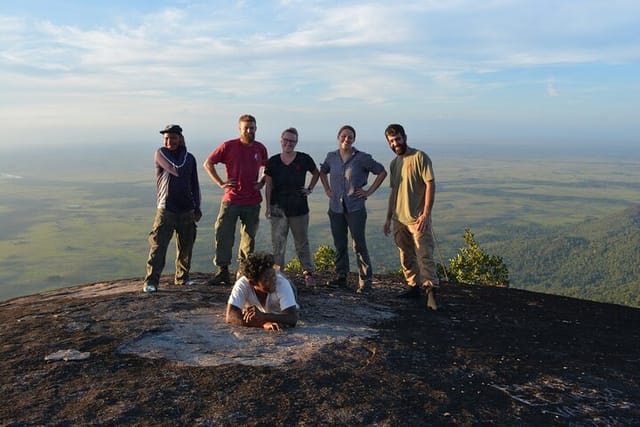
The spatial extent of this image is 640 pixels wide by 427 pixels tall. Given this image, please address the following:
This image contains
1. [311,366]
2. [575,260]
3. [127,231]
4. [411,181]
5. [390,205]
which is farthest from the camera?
[127,231]

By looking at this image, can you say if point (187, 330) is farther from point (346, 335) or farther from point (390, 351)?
point (390, 351)

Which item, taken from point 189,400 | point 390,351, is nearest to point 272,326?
point 390,351

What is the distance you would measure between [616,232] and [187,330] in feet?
508

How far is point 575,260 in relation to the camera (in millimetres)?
110750

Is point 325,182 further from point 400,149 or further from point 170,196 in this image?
point 170,196

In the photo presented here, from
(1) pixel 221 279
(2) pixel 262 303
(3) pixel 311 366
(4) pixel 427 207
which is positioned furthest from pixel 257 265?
(1) pixel 221 279

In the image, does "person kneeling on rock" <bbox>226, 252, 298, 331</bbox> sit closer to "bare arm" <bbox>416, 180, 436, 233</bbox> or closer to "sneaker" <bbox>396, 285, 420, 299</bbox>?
"bare arm" <bbox>416, 180, 436, 233</bbox>

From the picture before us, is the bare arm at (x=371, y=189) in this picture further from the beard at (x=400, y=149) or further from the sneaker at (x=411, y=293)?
the sneaker at (x=411, y=293)

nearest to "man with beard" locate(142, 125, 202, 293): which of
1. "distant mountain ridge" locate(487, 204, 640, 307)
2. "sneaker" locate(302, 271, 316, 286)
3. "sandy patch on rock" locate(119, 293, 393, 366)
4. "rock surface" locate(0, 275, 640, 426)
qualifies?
"rock surface" locate(0, 275, 640, 426)

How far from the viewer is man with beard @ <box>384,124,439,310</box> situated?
6.62m

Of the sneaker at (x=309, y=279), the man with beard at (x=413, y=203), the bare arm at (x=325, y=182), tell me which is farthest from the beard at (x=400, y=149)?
the sneaker at (x=309, y=279)

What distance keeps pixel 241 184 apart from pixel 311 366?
139 inches

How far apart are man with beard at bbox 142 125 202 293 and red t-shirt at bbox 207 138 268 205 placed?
460 millimetres

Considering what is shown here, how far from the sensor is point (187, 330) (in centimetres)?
540
